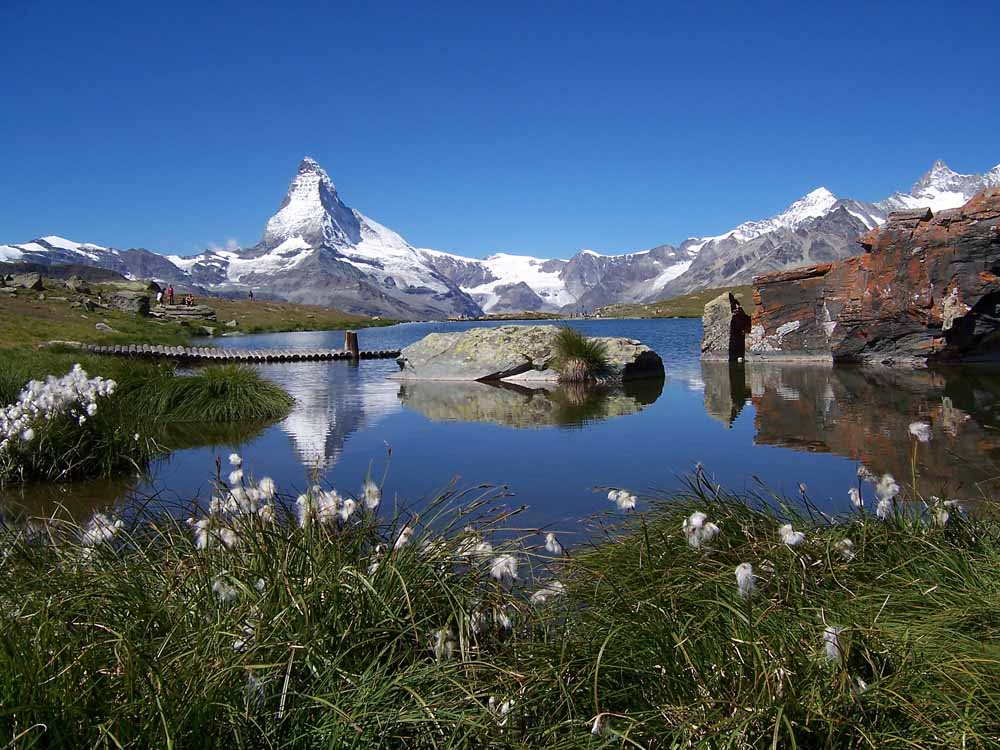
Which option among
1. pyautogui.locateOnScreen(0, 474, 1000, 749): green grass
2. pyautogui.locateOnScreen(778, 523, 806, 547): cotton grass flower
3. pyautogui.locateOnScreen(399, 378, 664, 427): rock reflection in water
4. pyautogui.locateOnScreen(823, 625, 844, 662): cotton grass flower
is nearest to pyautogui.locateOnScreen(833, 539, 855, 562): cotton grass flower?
pyautogui.locateOnScreen(0, 474, 1000, 749): green grass

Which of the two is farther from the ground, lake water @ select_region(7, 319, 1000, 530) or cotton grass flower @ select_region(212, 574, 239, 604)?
cotton grass flower @ select_region(212, 574, 239, 604)

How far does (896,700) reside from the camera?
261 centimetres

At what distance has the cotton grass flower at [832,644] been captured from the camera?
2.58 metres

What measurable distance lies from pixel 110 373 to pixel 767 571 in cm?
1388

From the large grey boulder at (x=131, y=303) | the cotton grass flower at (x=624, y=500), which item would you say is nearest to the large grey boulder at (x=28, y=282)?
the large grey boulder at (x=131, y=303)

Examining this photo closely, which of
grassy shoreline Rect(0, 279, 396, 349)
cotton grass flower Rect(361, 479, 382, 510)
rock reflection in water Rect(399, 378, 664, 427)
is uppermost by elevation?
grassy shoreline Rect(0, 279, 396, 349)

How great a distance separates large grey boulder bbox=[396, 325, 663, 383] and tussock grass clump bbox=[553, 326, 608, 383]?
0.25 m

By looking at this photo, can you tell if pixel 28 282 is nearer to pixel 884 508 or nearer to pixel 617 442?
pixel 617 442

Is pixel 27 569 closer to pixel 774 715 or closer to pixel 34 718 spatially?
pixel 34 718

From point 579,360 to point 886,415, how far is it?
9.63 metres

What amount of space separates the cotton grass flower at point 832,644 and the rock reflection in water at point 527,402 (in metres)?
10.1

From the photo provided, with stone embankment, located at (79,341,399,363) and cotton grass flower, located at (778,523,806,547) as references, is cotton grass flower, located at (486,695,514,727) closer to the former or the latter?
cotton grass flower, located at (778,523,806,547)

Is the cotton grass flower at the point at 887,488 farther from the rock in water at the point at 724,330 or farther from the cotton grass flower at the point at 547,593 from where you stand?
the rock in water at the point at 724,330

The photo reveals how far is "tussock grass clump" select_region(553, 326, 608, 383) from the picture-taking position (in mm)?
21156
